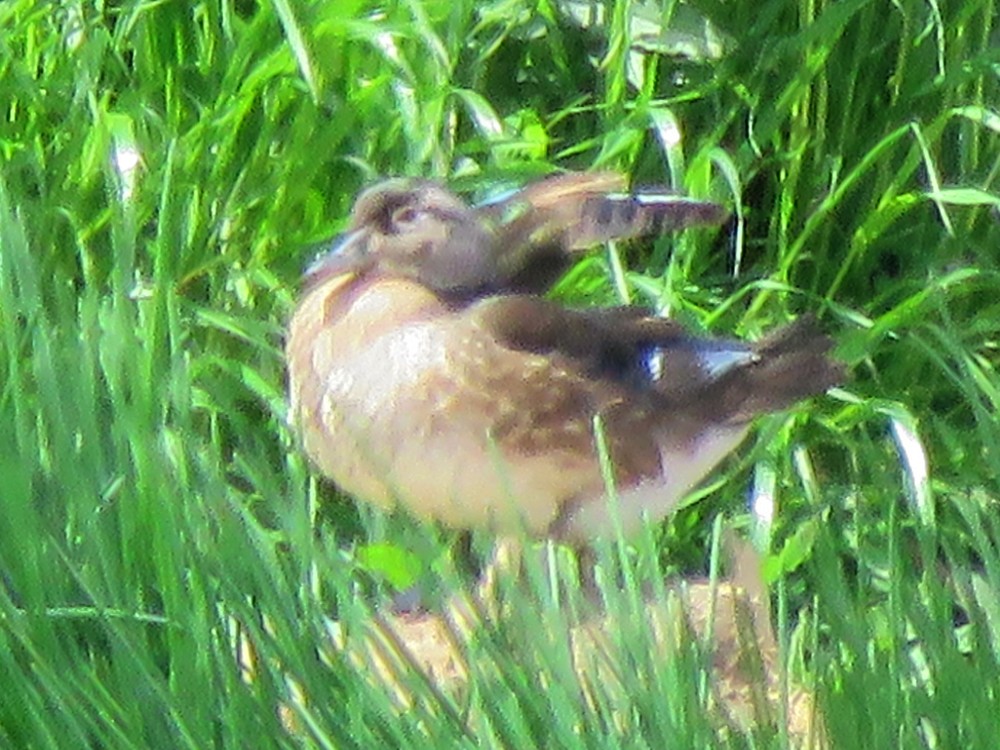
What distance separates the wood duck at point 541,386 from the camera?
5.94 ft

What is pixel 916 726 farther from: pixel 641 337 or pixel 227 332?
pixel 227 332

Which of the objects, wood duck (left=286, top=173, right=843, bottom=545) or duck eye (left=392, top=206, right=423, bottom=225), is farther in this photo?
duck eye (left=392, top=206, right=423, bottom=225)

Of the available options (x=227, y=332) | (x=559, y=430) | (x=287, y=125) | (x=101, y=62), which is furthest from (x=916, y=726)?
(x=101, y=62)

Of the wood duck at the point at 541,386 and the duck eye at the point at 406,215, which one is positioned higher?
the duck eye at the point at 406,215

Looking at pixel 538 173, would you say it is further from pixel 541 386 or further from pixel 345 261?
pixel 541 386

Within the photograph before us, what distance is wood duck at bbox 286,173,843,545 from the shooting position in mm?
1811

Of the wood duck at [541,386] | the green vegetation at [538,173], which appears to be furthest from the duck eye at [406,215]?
the green vegetation at [538,173]

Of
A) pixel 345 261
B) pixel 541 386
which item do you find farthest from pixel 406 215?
pixel 541 386

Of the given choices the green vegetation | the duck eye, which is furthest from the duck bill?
the green vegetation

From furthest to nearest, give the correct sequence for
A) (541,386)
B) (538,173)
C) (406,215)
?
1. (538,173)
2. (406,215)
3. (541,386)

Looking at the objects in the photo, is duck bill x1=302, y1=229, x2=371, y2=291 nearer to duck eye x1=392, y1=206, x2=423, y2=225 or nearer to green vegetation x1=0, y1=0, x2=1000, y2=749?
duck eye x1=392, y1=206, x2=423, y2=225

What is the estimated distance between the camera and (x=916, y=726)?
1129mm

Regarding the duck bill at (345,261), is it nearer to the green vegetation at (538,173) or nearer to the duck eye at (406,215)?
the duck eye at (406,215)

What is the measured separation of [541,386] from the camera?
186 cm
